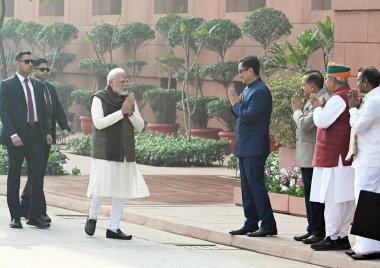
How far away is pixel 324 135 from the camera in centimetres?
1352

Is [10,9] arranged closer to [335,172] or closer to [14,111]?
[14,111]

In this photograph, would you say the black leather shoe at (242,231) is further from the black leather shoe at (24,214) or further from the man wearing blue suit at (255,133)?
the black leather shoe at (24,214)

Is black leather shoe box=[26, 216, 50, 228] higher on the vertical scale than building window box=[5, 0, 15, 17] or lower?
lower

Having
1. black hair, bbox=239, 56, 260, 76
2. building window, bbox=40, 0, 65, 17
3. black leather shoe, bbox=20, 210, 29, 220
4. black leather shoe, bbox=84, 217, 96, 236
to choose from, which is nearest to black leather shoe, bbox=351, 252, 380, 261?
black hair, bbox=239, 56, 260, 76

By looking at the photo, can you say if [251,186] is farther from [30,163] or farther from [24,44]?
[24,44]

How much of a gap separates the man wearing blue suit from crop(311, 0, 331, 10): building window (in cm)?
1694

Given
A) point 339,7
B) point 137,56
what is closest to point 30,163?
point 339,7

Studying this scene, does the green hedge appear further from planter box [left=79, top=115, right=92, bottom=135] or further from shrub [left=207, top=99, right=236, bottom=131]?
planter box [left=79, top=115, right=92, bottom=135]

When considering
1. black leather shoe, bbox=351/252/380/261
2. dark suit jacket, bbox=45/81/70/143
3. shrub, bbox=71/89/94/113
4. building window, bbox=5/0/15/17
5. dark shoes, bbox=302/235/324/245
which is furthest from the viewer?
building window, bbox=5/0/15/17

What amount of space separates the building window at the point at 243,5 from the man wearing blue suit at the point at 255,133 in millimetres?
19796

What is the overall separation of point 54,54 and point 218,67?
9.61m

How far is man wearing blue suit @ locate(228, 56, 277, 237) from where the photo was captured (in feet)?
46.9

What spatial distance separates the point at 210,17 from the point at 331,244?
21.3 metres

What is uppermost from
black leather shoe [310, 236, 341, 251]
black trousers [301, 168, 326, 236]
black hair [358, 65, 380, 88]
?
black hair [358, 65, 380, 88]
